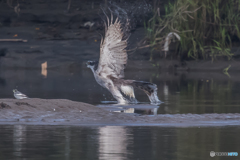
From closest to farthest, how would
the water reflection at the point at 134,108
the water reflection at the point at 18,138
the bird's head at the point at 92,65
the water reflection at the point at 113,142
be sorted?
the water reflection at the point at 113,142 → the water reflection at the point at 18,138 → the water reflection at the point at 134,108 → the bird's head at the point at 92,65

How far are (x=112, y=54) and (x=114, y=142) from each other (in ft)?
24.2

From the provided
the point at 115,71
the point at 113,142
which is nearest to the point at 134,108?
the point at 115,71

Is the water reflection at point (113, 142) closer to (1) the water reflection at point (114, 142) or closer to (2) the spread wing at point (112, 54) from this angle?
(1) the water reflection at point (114, 142)

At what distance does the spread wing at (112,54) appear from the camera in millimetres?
14555

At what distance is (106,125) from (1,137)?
1.76 m

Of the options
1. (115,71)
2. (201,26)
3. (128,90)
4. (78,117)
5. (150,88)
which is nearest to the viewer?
(78,117)

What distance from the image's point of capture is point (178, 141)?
25.1 ft

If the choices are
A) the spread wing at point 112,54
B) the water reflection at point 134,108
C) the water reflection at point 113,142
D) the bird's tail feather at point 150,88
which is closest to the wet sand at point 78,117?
the water reflection at point 113,142

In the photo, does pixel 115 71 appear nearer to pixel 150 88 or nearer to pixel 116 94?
pixel 116 94

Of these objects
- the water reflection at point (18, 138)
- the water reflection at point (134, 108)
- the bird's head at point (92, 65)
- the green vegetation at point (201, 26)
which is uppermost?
the green vegetation at point (201, 26)

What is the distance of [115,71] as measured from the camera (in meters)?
14.7

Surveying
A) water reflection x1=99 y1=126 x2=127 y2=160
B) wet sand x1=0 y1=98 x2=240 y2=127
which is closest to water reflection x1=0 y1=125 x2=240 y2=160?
water reflection x1=99 y1=126 x2=127 y2=160

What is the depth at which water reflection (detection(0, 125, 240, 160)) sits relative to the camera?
663 cm

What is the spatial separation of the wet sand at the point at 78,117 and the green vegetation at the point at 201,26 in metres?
19.9
